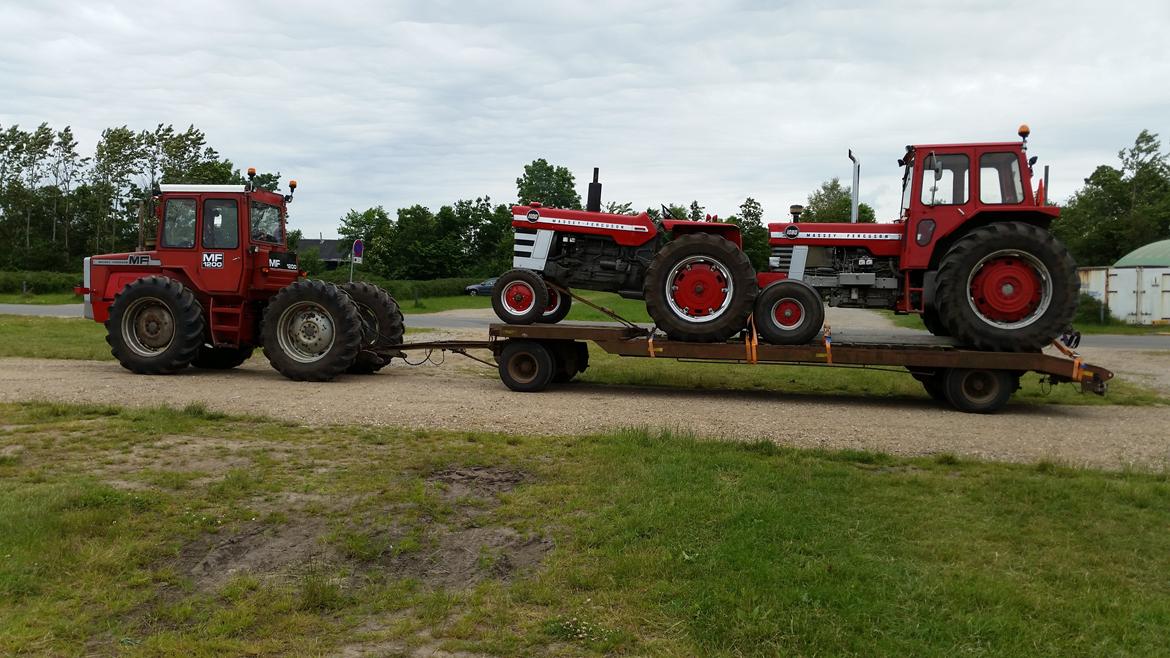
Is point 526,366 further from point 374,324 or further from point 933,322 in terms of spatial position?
point 933,322

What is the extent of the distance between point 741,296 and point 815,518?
20.0 ft

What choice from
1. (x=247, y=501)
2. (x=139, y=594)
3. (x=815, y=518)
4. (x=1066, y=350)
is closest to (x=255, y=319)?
(x=247, y=501)

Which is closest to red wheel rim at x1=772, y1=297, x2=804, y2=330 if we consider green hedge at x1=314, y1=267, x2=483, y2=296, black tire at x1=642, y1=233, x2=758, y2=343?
black tire at x1=642, y1=233, x2=758, y2=343

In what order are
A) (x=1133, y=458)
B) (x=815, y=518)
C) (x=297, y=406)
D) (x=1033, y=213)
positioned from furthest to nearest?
(x=1033, y=213) < (x=297, y=406) < (x=1133, y=458) < (x=815, y=518)

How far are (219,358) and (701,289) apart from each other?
8095mm

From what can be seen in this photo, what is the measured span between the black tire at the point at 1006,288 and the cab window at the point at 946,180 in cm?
59

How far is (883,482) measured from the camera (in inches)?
265

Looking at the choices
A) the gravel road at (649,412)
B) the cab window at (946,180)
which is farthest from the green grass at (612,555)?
the cab window at (946,180)

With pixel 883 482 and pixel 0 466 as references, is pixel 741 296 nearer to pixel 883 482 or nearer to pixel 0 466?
pixel 883 482

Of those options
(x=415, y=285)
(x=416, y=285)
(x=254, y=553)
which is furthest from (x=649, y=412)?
(x=416, y=285)

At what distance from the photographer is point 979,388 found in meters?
11.0

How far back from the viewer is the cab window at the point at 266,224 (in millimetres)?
13531

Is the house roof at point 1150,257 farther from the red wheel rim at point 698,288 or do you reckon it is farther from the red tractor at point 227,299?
the red tractor at point 227,299

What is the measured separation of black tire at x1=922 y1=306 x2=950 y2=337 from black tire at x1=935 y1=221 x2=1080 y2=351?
3.62 ft
